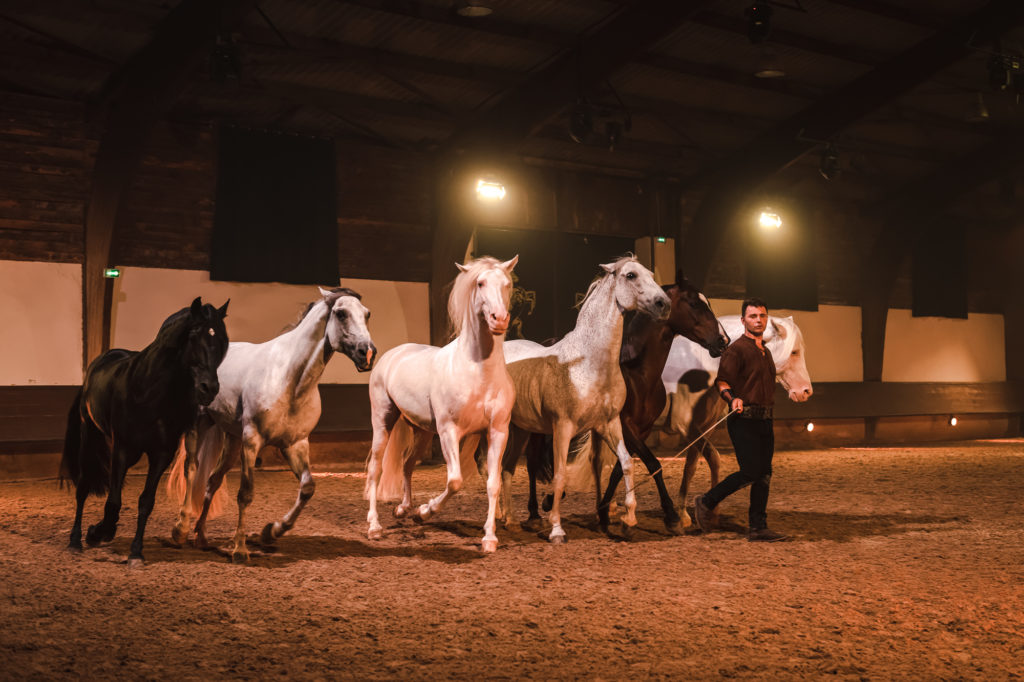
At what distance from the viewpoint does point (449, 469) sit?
6.09m

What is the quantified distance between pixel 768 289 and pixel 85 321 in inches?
434

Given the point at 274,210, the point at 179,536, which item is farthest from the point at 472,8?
the point at 179,536

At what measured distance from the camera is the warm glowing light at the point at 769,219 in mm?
16203

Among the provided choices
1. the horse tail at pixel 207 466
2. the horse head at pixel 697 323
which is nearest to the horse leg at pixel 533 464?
the horse head at pixel 697 323

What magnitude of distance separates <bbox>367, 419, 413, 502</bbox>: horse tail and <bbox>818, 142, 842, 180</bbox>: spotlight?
9.10 m

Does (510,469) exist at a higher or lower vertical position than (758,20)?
lower

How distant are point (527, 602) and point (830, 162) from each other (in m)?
11.0

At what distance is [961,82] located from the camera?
44.8 ft

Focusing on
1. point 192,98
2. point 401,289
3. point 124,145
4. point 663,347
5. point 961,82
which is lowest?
Result: point 663,347

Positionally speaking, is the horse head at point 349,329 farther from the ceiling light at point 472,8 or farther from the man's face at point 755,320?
the ceiling light at point 472,8

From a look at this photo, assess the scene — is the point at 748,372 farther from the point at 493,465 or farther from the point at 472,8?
the point at 472,8

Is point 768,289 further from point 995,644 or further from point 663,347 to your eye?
point 995,644

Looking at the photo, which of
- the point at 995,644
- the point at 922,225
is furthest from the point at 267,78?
the point at 922,225

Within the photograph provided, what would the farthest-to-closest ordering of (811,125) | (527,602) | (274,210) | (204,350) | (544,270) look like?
(544,270), (811,125), (274,210), (204,350), (527,602)
